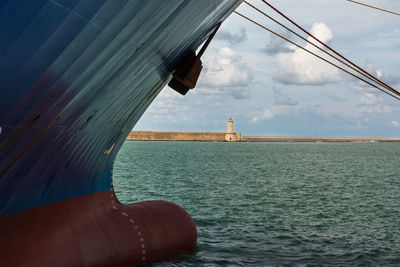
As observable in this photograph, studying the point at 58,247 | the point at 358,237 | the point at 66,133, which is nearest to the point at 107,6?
the point at 66,133

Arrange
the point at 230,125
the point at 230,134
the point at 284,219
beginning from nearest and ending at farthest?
1. the point at 284,219
2. the point at 230,125
3. the point at 230,134

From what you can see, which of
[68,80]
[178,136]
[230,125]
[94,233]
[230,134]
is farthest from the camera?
[178,136]

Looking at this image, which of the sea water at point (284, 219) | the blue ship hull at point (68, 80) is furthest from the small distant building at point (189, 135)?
the blue ship hull at point (68, 80)

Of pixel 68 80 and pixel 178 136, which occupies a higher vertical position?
pixel 178 136

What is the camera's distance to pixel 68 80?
17.5ft

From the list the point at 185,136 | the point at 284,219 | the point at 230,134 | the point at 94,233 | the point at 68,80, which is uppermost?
the point at 230,134

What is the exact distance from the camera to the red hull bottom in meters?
5.98

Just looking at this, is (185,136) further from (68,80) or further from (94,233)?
(68,80)

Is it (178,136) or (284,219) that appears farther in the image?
(178,136)

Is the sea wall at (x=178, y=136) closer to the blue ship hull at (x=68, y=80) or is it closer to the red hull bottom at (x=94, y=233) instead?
the red hull bottom at (x=94, y=233)

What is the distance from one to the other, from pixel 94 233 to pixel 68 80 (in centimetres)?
363

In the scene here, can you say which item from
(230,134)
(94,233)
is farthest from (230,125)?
(94,233)

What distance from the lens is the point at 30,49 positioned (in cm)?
439

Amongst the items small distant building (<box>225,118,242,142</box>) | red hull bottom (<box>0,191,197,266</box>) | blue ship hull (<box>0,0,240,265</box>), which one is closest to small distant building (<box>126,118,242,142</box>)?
small distant building (<box>225,118,242,142</box>)
